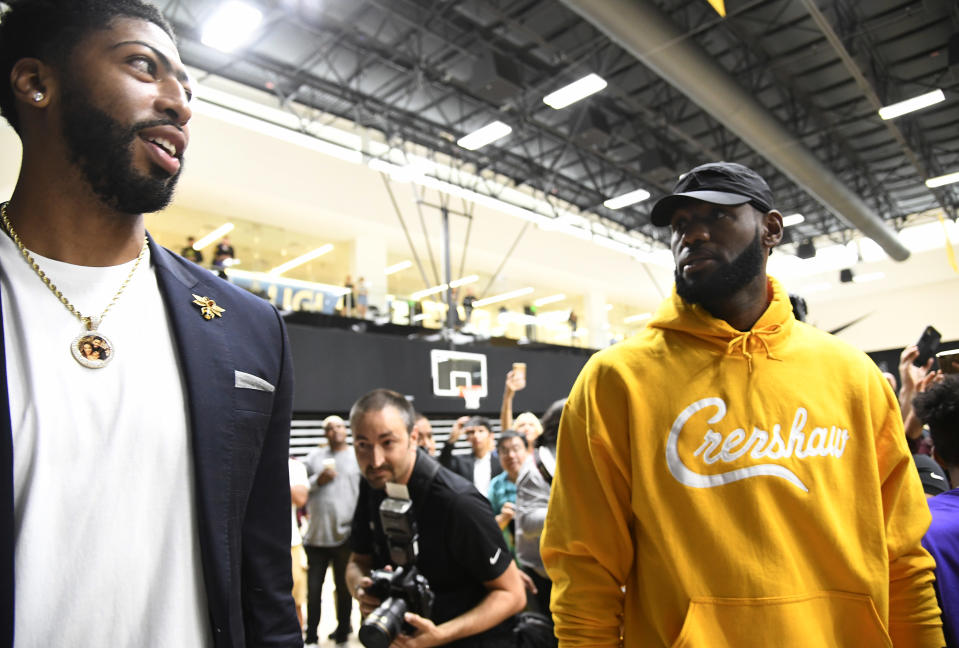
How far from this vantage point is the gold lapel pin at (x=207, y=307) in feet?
3.18

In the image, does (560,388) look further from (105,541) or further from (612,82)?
(105,541)

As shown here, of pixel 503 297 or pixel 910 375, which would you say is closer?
pixel 910 375

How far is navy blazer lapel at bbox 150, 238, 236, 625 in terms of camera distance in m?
0.85

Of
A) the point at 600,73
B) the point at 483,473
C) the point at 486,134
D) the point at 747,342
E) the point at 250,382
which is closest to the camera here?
the point at 250,382

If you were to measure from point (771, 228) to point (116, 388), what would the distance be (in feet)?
4.77

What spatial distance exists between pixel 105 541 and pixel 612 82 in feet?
37.0

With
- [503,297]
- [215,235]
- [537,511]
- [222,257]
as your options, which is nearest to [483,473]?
[537,511]

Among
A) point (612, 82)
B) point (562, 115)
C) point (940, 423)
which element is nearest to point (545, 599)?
point (940, 423)

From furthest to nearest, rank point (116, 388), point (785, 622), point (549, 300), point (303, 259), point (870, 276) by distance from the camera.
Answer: point (870, 276) → point (549, 300) → point (303, 259) → point (785, 622) → point (116, 388)

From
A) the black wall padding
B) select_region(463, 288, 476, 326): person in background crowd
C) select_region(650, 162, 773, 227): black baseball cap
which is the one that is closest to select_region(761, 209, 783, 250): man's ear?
select_region(650, 162, 773, 227): black baseball cap

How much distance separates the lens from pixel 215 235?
12594 millimetres

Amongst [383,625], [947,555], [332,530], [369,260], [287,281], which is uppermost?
[369,260]

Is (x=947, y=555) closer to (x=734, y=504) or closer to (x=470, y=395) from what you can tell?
(x=734, y=504)

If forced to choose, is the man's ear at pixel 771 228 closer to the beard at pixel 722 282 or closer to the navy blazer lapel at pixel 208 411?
the beard at pixel 722 282
